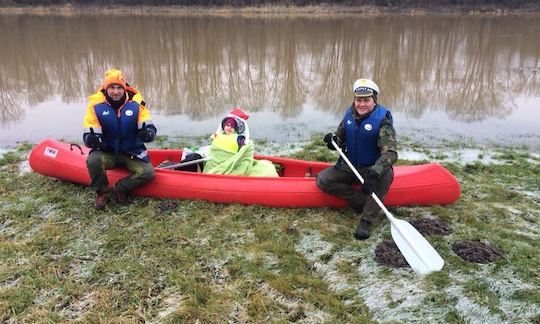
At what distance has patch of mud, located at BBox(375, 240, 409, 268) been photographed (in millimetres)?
3869

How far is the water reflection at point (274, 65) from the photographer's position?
1033 centimetres

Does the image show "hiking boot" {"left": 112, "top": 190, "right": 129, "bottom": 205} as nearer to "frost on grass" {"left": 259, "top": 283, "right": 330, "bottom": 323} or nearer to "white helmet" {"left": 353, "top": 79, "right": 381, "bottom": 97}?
"frost on grass" {"left": 259, "top": 283, "right": 330, "bottom": 323}

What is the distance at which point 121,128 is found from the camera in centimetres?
491

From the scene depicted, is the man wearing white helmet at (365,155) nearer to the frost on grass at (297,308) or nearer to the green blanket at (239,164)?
the green blanket at (239,164)

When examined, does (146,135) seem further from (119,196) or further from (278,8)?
(278,8)

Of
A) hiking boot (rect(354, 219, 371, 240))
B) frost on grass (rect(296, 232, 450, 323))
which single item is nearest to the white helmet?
hiking boot (rect(354, 219, 371, 240))

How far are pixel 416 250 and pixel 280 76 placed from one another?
9377 mm

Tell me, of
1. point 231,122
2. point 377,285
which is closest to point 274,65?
point 231,122

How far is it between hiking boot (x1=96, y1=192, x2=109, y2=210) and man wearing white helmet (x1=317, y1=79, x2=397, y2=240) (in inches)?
95.3

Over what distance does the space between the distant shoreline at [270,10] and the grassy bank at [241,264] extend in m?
27.0

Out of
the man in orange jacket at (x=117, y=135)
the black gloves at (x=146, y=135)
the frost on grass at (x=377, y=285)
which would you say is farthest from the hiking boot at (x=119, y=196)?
the frost on grass at (x=377, y=285)

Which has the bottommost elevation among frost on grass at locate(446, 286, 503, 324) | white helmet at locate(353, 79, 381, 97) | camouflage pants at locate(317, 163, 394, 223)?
frost on grass at locate(446, 286, 503, 324)

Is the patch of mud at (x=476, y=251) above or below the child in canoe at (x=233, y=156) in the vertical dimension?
below

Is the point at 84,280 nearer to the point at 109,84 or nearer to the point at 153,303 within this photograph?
the point at 153,303
